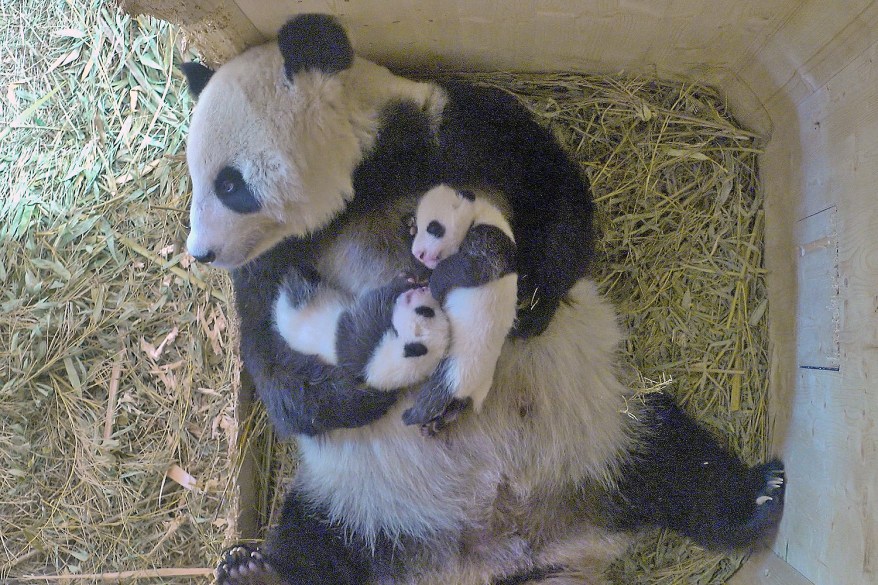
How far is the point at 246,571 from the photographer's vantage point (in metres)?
2.32

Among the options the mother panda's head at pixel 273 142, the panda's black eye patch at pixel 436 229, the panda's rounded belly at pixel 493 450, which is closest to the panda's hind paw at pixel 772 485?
the panda's rounded belly at pixel 493 450

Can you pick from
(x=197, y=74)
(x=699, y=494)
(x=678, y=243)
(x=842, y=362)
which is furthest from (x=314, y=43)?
(x=699, y=494)

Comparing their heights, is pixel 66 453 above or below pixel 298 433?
below

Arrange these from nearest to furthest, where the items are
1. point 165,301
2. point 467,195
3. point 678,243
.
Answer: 1. point 467,195
2. point 678,243
3. point 165,301

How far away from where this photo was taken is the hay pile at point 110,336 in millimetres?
2811

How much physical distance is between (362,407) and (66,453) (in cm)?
152

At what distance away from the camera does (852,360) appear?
206cm

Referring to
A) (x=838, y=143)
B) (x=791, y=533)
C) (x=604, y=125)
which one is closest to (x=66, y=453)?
(x=604, y=125)

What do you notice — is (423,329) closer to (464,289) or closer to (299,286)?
(464,289)

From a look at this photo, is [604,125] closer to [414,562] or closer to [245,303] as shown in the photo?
[245,303]

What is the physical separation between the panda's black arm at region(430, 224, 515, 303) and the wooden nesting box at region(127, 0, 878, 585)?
79 cm

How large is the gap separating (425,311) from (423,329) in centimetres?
6

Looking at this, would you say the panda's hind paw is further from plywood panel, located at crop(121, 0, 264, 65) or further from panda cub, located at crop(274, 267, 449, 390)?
plywood panel, located at crop(121, 0, 264, 65)

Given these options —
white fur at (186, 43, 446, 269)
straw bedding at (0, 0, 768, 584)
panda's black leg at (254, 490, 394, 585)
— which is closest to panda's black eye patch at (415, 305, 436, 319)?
white fur at (186, 43, 446, 269)
